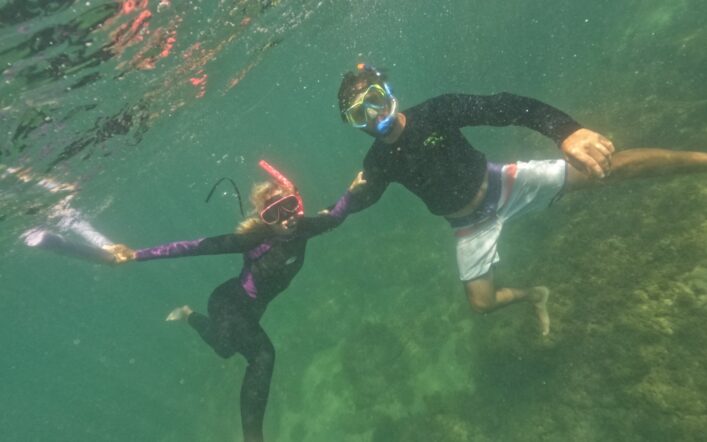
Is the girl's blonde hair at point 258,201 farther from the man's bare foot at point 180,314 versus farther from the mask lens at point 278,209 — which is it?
the man's bare foot at point 180,314

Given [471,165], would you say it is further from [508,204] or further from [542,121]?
[542,121]

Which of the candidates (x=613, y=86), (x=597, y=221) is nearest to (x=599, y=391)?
(x=597, y=221)

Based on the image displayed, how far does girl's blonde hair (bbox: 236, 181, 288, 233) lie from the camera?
20.3 ft

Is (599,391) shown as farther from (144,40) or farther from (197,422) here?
(197,422)

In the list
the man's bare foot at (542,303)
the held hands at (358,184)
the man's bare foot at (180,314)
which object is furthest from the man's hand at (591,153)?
the man's bare foot at (180,314)

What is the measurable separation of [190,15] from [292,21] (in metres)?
8.76

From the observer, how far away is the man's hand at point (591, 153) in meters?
3.58

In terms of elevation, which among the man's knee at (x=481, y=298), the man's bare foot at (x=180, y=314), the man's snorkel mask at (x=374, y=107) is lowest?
the man's bare foot at (x=180, y=314)

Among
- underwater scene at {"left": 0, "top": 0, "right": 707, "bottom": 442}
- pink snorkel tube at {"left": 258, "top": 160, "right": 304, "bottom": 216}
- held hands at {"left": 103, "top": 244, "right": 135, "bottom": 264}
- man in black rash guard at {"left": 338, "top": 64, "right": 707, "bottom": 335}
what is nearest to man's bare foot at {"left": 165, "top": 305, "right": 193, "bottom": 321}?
underwater scene at {"left": 0, "top": 0, "right": 707, "bottom": 442}

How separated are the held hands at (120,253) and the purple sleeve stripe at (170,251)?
19 cm

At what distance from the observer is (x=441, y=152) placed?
5285mm

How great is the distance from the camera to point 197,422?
17500 mm

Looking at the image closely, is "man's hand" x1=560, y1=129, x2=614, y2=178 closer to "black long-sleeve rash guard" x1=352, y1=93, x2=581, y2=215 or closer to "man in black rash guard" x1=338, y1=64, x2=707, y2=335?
"man in black rash guard" x1=338, y1=64, x2=707, y2=335

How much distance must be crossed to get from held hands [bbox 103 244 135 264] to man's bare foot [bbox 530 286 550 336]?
6190 mm
